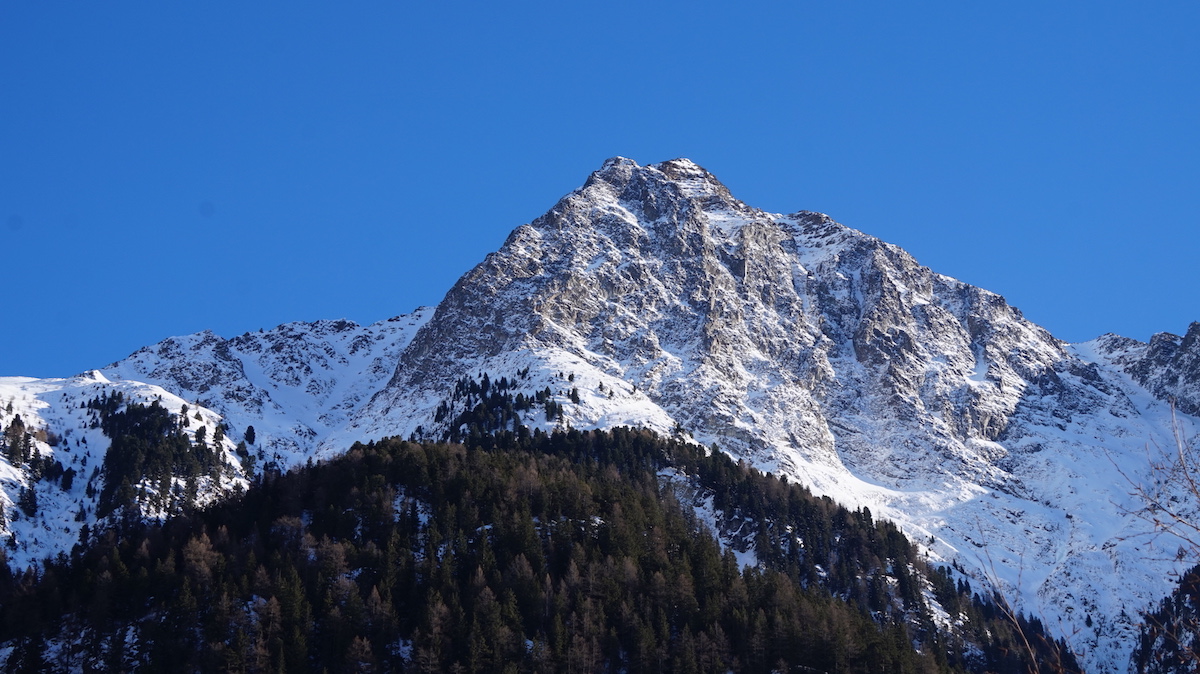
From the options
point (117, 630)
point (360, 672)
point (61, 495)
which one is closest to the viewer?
point (360, 672)

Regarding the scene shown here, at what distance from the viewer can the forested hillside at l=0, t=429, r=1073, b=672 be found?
10512cm

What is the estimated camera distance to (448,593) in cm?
11375

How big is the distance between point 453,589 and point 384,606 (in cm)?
794

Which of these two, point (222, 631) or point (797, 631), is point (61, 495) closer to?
point (222, 631)

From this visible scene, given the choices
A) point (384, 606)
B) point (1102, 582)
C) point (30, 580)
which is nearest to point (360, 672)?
point (384, 606)

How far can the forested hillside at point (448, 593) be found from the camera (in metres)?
105

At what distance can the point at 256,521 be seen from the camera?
132375 millimetres

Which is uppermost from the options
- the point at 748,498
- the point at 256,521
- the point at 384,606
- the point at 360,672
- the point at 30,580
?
the point at 748,498

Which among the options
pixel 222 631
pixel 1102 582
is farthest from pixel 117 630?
pixel 1102 582

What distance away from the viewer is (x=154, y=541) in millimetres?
124250

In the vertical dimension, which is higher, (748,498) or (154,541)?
(748,498)

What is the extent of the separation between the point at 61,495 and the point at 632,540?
109753 mm

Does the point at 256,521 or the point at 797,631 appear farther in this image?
the point at 256,521

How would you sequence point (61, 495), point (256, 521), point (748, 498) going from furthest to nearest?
point (61, 495), point (748, 498), point (256, 521)
